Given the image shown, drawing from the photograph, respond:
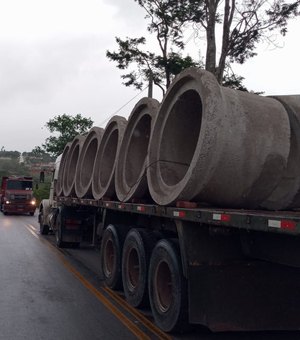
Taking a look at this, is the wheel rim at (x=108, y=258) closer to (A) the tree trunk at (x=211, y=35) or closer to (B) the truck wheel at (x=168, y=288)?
(B) the truck wheel at (x=168, y=288)

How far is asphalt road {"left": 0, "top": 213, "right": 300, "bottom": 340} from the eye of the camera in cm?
603

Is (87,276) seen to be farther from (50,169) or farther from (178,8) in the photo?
(178,8)

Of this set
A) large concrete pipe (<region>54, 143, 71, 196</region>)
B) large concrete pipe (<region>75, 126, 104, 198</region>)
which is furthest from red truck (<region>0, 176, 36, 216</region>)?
large concrete pipe (<region>75, 126, 104, 198</region>)

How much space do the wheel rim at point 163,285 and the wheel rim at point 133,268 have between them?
120 centimetres

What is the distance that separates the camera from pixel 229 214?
193 inches

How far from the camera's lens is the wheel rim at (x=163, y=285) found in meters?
6.43

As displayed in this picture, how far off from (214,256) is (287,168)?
4.87ft

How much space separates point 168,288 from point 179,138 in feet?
7.25

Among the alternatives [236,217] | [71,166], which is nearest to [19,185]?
[71,166]

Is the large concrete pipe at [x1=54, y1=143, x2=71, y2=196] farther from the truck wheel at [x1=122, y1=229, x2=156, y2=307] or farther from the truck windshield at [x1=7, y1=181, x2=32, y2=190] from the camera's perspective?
the truck windshield at [x1=7, y1=181, x2=32, y2=190]

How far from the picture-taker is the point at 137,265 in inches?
311

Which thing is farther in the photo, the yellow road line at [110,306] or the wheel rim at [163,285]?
the wheel rim at [163,285]

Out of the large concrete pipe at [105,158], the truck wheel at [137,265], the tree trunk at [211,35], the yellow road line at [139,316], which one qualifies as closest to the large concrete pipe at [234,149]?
the truck wheel at [137,265]

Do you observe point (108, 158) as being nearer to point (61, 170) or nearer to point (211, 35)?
point (61, 170)
